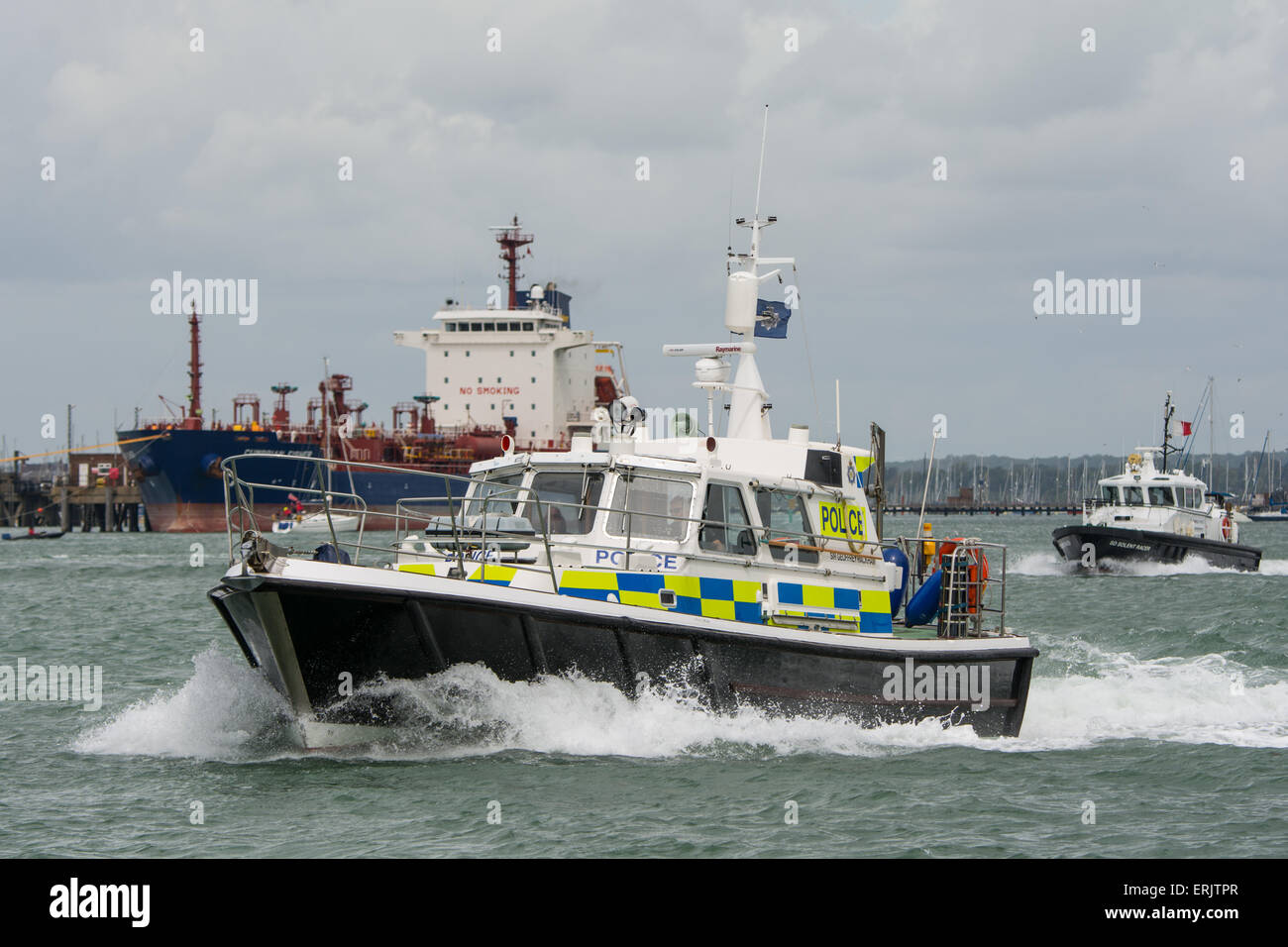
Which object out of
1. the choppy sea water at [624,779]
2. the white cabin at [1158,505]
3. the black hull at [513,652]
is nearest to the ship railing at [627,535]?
the black hull at [513,652]

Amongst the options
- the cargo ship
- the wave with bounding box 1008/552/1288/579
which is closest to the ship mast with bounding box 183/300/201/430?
the cargo ship

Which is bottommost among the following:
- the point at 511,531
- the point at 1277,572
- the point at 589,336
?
the point at 1277,572

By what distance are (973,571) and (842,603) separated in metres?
1.36

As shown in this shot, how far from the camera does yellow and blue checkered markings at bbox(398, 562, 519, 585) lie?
10.1 metres

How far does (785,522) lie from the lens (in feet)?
37.4

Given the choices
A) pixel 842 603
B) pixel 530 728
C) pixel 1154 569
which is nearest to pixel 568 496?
pixel 530 728

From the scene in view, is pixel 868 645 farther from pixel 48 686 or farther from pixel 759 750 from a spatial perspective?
A: pixel 48 686

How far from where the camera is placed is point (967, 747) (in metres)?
11.0

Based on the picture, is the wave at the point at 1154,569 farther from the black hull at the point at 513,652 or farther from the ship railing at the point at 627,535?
the black hull at the point at 513,652

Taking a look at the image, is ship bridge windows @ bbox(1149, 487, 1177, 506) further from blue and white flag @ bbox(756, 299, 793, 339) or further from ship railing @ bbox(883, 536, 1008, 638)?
blue and white flag @ bbox(756, 299, 793, 339)

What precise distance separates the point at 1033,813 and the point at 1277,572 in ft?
108

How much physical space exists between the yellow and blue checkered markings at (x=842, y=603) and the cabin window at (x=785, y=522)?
0.29 meters

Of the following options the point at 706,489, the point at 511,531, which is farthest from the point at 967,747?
the point at 511,531
